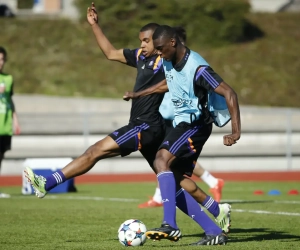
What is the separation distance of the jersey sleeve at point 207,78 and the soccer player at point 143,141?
3.35 feet

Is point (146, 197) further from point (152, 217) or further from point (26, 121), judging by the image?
point (26, 121)

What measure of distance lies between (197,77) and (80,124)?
14.8 metres

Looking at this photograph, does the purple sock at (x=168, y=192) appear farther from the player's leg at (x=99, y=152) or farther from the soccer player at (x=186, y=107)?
the player's leg at (x=99, y=152)

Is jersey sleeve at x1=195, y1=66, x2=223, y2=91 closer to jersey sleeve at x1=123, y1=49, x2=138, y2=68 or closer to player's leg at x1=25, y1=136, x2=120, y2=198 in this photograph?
player's leg at x1=25, y1=136, x2=120, y2=198

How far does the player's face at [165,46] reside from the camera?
7.69 meters

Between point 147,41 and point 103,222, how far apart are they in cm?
252

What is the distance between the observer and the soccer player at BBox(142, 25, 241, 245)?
24.8ft

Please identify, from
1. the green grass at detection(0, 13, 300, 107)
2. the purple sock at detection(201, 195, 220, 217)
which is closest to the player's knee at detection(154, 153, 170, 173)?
the purple sock at detection(201, 195, 220, 217)

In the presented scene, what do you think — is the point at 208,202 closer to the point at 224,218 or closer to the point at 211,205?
the point at 211,205

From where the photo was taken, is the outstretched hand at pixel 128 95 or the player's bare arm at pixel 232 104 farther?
the outstretched hand at pixel 128 95

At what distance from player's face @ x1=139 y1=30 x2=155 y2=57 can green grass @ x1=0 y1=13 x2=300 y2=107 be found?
1902cm

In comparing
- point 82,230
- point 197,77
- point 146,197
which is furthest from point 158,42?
point 146,197

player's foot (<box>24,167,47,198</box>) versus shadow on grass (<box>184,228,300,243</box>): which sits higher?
player's foot (<box>24,167,47,198</box>)

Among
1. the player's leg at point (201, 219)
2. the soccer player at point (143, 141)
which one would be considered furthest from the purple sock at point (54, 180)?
the player's leg at point (201, 219)
